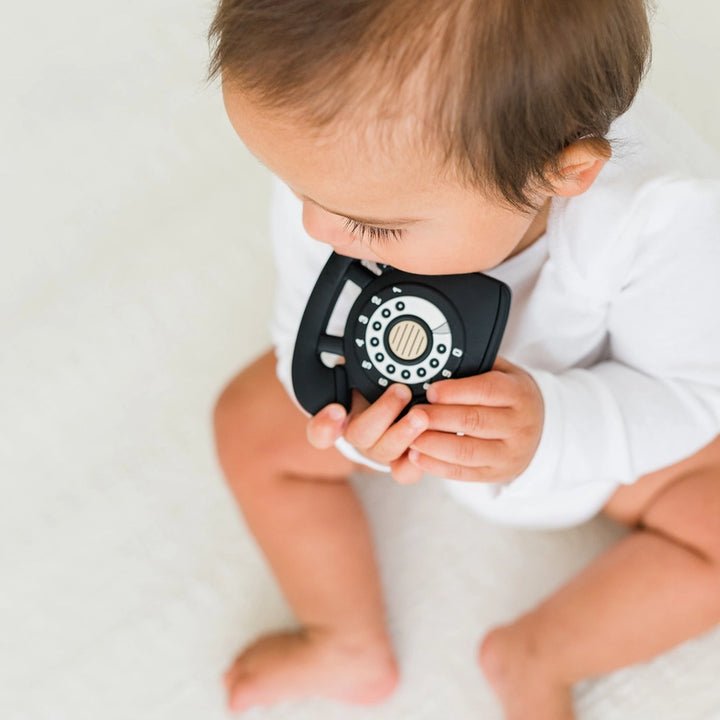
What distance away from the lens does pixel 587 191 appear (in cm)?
70

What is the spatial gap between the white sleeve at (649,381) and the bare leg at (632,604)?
8 cm

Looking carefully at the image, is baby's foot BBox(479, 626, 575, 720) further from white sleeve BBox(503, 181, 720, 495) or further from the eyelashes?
the eyelashes

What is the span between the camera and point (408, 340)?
26.8 inches

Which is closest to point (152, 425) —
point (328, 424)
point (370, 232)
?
point (328, 424)

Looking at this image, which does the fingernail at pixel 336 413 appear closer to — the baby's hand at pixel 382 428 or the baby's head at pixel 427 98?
the baby's hand at pixel 382 428

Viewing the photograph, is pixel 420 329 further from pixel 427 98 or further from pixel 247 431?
pixel 247 431

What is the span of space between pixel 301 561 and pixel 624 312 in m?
0.38

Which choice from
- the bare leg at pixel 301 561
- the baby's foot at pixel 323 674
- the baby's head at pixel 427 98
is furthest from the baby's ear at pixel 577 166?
the baby's foot at pixel 323 674

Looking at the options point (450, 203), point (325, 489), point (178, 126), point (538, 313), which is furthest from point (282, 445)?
point (178, 126)

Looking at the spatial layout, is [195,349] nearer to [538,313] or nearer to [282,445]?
[282,445]

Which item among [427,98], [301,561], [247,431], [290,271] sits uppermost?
[427,98]

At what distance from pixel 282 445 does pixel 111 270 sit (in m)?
0.35

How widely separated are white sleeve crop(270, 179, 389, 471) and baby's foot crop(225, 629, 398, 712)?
19 centimetres

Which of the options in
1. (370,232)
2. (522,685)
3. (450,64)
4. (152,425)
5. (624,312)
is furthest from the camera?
(152,425)
